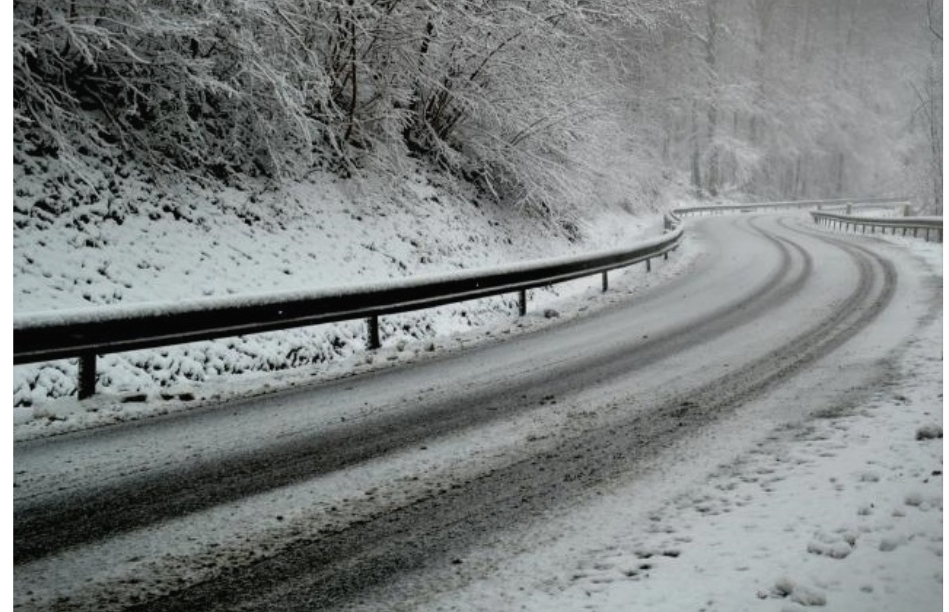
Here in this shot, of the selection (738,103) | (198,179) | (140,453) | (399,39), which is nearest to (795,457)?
(140,453)

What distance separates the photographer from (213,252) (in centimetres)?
1012

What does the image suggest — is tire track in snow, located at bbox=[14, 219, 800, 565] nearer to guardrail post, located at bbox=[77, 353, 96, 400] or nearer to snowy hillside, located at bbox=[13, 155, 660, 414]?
guardrail post, located at bbox=[77, 353, 96, 400]

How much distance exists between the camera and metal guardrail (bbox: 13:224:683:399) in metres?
5.88

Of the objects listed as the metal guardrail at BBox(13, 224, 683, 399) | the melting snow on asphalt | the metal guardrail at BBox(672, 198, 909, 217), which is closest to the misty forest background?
the metal guardrail at BBox(13, 224, 683, 399)

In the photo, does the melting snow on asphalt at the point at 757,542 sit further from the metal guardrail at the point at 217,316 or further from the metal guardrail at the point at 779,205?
the metal guardrail at the point at 779,205

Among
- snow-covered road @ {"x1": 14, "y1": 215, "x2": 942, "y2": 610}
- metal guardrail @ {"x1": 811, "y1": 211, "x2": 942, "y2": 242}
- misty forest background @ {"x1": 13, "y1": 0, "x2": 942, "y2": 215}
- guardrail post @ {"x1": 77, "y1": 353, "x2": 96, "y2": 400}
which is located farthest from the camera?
metal guardrail @ {"x1": 811, "y1": 211, "x2": 942, "y2": 242}

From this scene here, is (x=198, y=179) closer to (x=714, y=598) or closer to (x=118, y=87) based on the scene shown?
(x=118, y=87)

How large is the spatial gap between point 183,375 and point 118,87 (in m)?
6.14

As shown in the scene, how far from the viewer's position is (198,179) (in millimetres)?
11359

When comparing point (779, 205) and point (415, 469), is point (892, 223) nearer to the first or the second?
point (415, 469)

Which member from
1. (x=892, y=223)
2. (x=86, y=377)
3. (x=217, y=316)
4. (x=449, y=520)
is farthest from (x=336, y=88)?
(x=892, y=223)

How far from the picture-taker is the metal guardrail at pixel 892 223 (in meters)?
22.0

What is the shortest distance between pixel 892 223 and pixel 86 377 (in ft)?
95.0

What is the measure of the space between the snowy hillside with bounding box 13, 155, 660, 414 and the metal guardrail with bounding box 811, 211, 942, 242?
16.6 m
